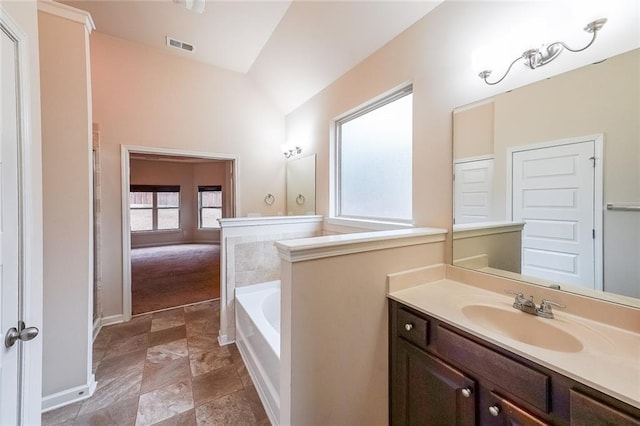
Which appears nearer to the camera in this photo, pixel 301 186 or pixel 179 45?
pixel 179 45

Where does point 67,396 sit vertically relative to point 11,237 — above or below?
below

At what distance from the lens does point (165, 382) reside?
6.37ft

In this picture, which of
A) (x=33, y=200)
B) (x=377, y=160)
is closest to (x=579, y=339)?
(x=377, y=160)

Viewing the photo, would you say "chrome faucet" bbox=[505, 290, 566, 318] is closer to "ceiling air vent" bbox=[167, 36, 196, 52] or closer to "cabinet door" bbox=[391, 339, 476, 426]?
"cabinet door" bbox=[391, 339, 476, 426]

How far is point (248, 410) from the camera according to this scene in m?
1.71

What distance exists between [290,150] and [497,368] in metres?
3.37

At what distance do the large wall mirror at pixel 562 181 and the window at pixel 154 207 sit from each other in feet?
28.1

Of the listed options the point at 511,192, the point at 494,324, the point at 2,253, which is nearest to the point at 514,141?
the point at 511,192

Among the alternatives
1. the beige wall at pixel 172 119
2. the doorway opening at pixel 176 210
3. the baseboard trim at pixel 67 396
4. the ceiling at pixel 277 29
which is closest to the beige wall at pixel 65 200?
the baseboard trim at pixel 67 396

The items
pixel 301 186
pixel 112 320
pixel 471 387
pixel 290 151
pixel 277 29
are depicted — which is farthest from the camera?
pixel 290 151

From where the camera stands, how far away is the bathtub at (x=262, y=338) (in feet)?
5.46

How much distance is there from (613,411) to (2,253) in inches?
76.8

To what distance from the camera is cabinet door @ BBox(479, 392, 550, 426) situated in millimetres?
891

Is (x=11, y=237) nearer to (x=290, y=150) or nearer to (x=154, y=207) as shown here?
(x=290, y=150)
